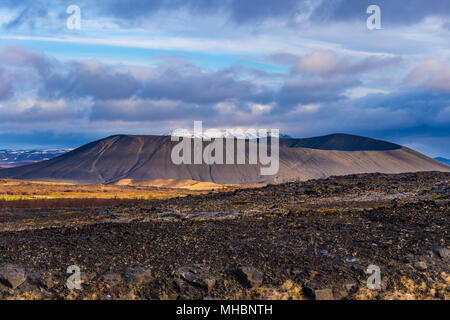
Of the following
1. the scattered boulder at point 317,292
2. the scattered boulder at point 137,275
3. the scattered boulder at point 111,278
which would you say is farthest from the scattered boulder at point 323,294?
the scattered boulder at point 111,278

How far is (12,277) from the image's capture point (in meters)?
13.0

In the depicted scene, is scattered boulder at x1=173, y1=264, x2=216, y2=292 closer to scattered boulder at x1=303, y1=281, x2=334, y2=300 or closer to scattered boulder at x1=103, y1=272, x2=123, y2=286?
scattered boulder at x1=103, y1=272, x2=123, y2=286

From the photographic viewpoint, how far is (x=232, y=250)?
14.9 metres

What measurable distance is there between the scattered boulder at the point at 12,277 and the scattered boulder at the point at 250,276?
18.9 ft

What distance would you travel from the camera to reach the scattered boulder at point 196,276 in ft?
41.4

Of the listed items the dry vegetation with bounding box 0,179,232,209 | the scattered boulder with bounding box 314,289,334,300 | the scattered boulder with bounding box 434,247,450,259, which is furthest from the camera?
the dry vegetation with bounding box 0,179,232,209

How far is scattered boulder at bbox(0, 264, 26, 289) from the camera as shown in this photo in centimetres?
1293

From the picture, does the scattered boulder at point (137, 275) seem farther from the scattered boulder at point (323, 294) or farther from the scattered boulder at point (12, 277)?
the scattered boulder at point (323, 294)

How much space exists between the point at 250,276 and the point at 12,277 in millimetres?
6280

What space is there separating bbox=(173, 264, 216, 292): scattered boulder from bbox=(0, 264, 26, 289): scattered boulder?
4.08 m

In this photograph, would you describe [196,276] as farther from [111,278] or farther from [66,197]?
[66,197]

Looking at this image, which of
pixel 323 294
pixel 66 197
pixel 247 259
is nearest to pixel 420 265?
pixel 323 294

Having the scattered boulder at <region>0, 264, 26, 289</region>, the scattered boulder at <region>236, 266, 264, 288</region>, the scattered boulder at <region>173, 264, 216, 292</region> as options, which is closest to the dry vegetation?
the scattered boulder at <region>0, 264, 26, 289</region>
